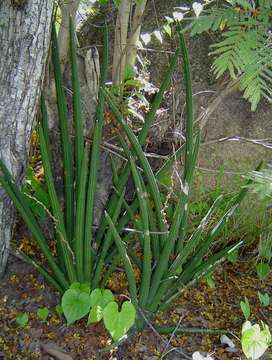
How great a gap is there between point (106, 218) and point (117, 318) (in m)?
0.35

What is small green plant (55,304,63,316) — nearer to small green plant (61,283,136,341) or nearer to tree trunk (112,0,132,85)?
small green plant (61,283,136,341)

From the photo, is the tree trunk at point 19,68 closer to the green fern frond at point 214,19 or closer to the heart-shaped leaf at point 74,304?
the heart-shaped leaf at point 74,304

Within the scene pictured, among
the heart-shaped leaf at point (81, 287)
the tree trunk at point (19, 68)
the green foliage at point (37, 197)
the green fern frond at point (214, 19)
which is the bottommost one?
the heart-shaped leaf at point (81, 287)

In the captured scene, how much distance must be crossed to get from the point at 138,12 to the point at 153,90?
1.14ft

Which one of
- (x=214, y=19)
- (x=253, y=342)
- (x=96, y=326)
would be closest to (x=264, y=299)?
(x=253, y=342)

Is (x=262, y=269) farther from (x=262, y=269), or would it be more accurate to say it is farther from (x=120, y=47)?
(x=120, y=47)

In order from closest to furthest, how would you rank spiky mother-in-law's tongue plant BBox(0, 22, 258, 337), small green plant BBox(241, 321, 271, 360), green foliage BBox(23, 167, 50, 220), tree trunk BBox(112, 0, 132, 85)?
small green plant BBox(241, 321, 271, 360) → spiky mother-in-law's tongue plant BBox(0, 22, 258, 337) → green foliage BBox(23, 167, 50, 220) → tree trunk BBox(112, 0, 132, 85)

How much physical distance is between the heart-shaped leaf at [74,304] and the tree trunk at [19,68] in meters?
0.40

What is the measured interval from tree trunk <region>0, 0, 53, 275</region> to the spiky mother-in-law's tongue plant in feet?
0.24

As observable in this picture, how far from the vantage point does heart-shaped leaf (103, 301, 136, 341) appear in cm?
180

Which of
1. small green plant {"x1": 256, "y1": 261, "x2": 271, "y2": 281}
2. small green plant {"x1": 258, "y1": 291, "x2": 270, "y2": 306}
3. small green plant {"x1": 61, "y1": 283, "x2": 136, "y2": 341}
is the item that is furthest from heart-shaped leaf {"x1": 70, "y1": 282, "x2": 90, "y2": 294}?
small green plant {"x1": 256, "y1": 261, "x2": 271, "y2": 281}

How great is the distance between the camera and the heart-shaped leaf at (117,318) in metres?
1.80

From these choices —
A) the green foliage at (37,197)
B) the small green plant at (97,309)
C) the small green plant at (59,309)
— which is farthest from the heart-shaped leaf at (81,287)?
the green foliage at (37,197)

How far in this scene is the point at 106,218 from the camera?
5.84 ft
